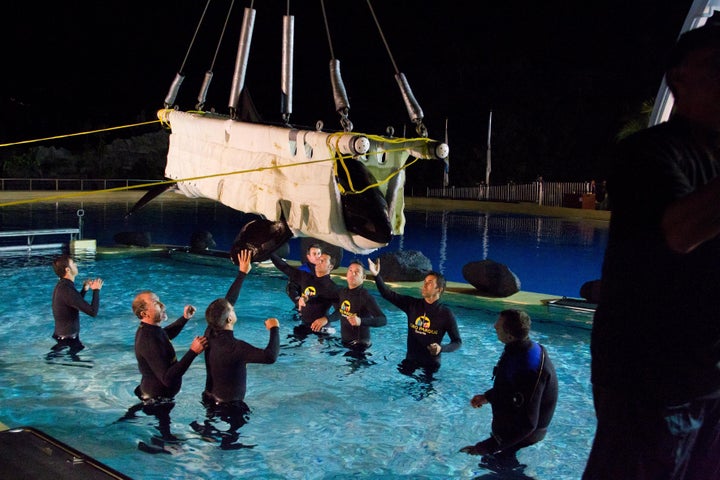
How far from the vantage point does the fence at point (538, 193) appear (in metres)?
26.5

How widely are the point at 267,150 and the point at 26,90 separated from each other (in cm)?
4386

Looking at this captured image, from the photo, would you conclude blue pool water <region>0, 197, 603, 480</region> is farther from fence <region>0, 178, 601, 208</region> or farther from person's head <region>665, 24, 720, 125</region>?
fence <region>0, 178, 601, 208</region>

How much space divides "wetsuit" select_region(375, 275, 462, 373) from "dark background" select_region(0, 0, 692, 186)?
25615mm

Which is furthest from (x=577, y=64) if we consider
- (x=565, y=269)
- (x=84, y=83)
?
(x=84, y=83)

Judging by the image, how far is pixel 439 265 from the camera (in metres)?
14.6

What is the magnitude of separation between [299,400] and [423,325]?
1.29m

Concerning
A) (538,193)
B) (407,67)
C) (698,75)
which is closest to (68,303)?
(698,75)

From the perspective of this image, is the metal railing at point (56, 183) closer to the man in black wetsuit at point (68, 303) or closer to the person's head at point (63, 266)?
the man in black wetsuit at point (68, 303)

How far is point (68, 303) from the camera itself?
280 inches

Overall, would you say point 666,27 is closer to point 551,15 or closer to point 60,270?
point 551,15

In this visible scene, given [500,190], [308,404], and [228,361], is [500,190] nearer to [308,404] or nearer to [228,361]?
[308,404]

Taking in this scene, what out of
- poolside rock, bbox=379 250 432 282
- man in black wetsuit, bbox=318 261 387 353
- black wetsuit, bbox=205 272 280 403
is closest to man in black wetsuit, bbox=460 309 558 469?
black wetsuit, bbox=205 272 280 403

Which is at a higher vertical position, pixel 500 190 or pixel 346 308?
pixel 500 190

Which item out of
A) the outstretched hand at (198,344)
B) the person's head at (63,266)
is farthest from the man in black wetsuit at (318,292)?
the outstretched hand at (198,344)
